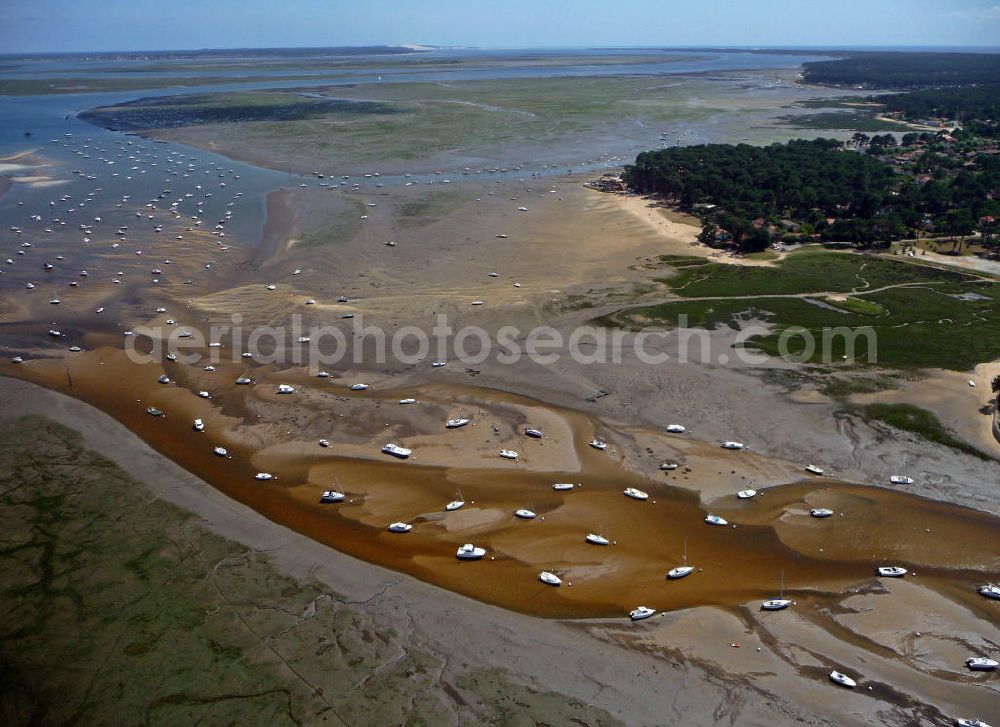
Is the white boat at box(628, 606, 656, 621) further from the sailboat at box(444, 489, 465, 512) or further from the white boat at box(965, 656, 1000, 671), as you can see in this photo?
the white boat at box(965, 656, 1000, 671)

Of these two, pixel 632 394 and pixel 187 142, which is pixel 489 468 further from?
pixel 187 142

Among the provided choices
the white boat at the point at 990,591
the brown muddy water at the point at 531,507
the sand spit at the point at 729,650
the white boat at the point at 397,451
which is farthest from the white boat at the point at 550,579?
the white boat at the point at 990,591

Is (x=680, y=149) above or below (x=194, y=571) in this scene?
above

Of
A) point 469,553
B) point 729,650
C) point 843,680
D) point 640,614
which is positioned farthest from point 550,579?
point 843,680

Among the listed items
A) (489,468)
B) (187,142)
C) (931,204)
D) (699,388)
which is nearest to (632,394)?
(699,388)

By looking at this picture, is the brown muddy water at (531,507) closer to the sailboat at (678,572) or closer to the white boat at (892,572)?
the sailboat at (678,572)

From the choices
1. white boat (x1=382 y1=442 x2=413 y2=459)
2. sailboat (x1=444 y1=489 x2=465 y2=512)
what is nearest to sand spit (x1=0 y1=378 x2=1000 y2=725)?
sailboat (x1=444 y1=489 x2=465 y2=512)
